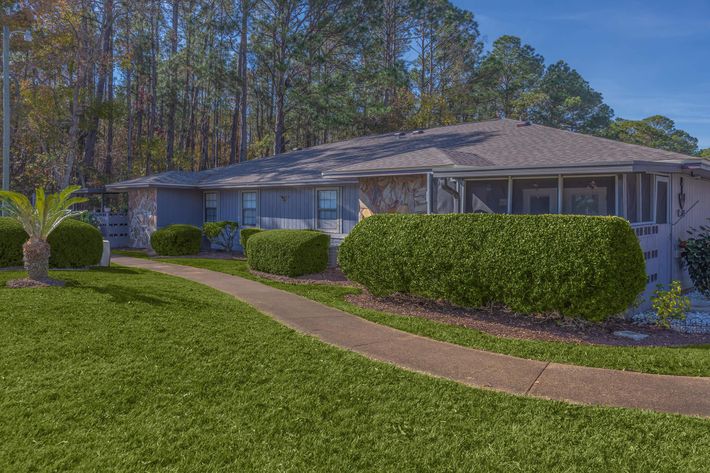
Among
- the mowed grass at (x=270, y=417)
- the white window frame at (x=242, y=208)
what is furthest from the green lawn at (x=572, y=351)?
the white window frame at (x=242, y=208)

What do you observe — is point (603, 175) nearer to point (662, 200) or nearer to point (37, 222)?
point (662, 200)

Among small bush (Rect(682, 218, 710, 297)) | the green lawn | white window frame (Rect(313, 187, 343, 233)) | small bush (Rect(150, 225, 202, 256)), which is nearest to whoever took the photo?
the green lawn

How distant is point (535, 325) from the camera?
26.1 ft

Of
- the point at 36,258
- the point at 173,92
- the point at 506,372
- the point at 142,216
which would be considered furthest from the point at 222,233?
the point at 173,92

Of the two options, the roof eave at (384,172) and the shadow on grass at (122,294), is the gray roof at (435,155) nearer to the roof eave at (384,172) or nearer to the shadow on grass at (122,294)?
the roof eave at (384,172)

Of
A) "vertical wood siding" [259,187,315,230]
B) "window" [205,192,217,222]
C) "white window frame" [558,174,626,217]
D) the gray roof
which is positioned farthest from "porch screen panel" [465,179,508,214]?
"window" [205,192,217,222]

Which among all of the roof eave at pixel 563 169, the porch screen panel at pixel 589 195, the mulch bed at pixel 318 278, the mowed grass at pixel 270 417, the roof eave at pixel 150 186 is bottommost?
the mowed grass at pixel 270 417

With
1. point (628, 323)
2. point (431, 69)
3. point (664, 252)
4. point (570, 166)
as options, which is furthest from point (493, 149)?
point (431, 69)

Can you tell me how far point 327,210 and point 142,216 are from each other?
8.84 m

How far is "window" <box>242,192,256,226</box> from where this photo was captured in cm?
1883

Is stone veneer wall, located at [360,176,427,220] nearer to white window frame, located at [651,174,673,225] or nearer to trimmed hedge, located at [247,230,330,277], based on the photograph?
trimmed hedge, located at [247,230,330,277]

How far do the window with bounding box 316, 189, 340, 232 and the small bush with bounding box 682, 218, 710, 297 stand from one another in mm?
9403

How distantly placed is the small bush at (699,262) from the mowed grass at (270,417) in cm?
785

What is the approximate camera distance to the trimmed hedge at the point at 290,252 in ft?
41.1
